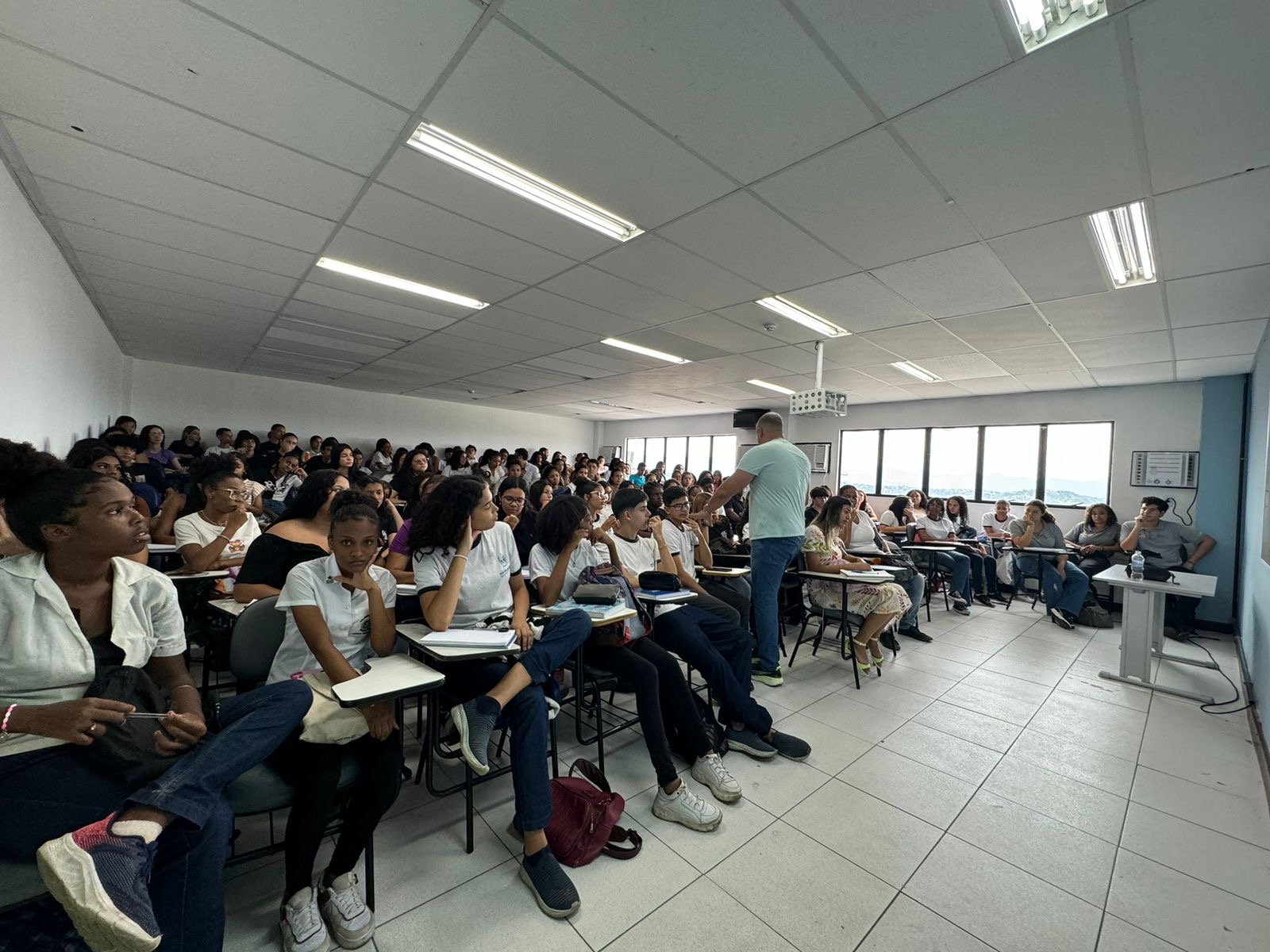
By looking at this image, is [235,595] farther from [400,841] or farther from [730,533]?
[730,533]

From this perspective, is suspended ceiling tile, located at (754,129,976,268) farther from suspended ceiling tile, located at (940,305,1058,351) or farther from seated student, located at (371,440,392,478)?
seated student, located at (371,440,392,478)

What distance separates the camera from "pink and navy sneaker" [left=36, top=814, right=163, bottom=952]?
990mm

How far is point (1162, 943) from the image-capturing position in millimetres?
1550

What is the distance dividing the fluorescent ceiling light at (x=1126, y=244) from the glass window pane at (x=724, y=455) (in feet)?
27.8

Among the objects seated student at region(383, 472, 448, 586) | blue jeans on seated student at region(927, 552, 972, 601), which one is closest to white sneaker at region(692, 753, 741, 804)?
seated student at region(383, 472, 448, 586)

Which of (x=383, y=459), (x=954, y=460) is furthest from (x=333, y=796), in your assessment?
(x=954, y=460)

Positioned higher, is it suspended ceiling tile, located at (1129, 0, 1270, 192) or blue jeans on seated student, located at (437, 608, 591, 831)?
suspended ceiling tile, located at (1129, 0, 1270, 192)

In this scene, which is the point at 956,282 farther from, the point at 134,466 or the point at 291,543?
the point at 134,466

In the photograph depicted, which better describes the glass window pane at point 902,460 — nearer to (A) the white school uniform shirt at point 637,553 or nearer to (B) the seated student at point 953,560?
(B) the seated student at point 953,560

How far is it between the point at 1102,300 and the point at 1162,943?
12.8 ft

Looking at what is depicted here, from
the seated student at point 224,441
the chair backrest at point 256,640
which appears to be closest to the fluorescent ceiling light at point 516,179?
the chair backrest at point 256,640

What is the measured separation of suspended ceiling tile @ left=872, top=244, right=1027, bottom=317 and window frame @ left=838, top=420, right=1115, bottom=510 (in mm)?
4439

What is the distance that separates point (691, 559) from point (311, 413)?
890 cm

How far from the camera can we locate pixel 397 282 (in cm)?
405
